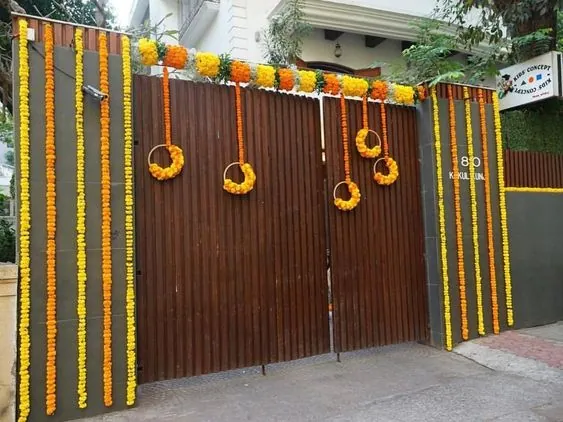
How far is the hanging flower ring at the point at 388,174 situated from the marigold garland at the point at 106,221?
317cm

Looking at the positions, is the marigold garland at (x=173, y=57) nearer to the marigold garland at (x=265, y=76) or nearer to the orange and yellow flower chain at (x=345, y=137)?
the marigold garland at (x=265, y=76)

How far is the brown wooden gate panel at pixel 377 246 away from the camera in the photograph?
224 inches

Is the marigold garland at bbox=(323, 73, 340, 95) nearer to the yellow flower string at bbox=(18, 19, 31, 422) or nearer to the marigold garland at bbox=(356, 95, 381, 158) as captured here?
the marigold garland at bbox=(356, 95, 381, 158)

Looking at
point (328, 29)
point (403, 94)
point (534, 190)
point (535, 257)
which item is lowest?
point (535, 257)

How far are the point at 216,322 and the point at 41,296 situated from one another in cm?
171

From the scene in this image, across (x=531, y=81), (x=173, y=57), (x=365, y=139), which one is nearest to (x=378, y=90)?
(x=365, y=139)

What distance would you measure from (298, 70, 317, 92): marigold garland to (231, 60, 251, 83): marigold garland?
25.7 inches

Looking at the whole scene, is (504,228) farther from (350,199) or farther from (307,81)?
(307,81)

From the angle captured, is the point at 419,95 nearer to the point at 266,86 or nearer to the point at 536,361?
the point at 266,86

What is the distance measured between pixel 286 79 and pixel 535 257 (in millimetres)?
4349

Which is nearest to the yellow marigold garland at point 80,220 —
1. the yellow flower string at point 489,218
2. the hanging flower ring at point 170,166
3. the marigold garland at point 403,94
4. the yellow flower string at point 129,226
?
the yellow flower string at point 129,226

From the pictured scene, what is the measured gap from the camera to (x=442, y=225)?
239 inches

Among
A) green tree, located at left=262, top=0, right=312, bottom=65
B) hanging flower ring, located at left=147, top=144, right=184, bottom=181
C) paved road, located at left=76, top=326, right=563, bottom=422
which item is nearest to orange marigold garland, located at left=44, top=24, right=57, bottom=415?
paved road, located at left=76, top=326, right=563, bottom=422

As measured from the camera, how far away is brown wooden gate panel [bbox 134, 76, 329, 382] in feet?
15.6
